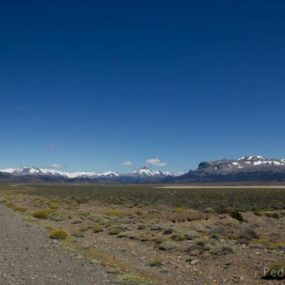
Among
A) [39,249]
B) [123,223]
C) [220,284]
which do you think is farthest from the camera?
[123,223]

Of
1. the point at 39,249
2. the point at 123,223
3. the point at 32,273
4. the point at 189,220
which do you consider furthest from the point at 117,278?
the point at 189,220

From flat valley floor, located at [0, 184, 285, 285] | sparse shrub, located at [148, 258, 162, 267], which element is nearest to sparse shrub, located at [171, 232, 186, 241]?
flat valley floor, located at [0, 184, 285, 285]

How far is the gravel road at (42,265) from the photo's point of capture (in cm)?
1448

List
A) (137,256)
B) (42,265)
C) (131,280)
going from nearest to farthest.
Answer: (131,280)
(42,265)
(137,256)

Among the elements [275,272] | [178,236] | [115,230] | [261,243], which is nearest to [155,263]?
[275,272]

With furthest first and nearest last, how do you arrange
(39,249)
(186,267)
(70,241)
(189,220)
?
(189,220)
(70,241)
(39,249)
(186,267)

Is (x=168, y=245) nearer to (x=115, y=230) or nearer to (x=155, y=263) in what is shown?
(x=155, y=263)

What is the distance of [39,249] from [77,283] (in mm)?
7907

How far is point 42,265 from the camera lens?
17234mm

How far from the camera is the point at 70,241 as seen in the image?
24719 mm

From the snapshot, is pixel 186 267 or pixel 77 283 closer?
pixel 77 283

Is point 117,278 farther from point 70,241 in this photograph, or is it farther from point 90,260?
point 70,241

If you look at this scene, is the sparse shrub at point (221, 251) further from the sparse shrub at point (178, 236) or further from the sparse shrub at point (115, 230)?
the sparse shrub at point (115, 230)

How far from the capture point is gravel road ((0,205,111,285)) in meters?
14.5
